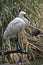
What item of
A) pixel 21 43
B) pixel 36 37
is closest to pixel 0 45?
pixel 21 43

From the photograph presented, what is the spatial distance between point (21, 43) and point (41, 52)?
1064 mm

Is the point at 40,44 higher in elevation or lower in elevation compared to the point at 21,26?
lower

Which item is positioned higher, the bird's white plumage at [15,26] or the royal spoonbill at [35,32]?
the bird's white plumage at [15,26]

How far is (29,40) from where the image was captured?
987 cm

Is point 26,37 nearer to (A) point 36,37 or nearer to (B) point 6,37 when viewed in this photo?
(A) point 36,37

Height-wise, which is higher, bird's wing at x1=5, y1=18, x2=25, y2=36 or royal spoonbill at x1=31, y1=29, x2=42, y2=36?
bird's wing at x1=5, y1=18, x2=25, y2=36

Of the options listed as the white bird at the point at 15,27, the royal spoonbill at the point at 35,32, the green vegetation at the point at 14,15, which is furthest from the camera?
the royal spoonbill at the point at 35,32

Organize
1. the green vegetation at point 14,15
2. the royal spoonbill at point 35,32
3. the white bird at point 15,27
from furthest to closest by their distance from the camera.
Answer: the royal spoonbill at point 35,32 → the green vegetation at point 14,15 → the white bird at point 15,27

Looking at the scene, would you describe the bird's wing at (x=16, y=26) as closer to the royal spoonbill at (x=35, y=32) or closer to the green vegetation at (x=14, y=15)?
the green vegetation at (x=14, y=15)

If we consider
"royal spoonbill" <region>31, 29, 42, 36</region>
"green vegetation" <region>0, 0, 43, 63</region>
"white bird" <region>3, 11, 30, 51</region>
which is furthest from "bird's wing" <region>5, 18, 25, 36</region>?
"royal spoonbill" <region>31, 29, 42, 36</region>

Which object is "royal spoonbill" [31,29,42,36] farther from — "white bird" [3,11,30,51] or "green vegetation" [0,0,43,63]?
"white bird" [3,11,30,51]

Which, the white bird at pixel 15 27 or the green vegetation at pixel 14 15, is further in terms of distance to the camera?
the green vegetation at pixel 14 15

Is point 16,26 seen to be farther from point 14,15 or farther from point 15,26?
point 14,15

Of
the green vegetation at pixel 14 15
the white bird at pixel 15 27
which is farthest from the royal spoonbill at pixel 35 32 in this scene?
the white bird at pixel 15 27
